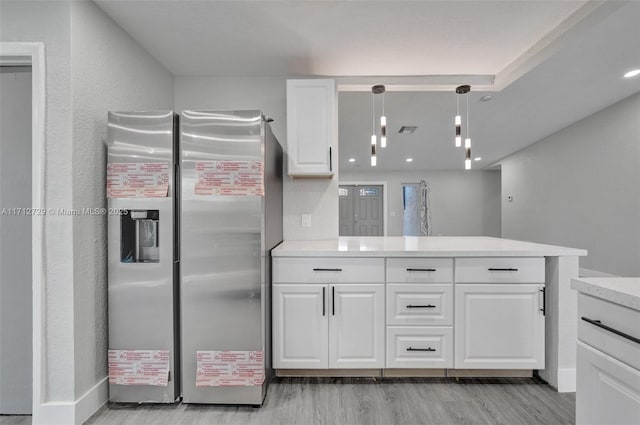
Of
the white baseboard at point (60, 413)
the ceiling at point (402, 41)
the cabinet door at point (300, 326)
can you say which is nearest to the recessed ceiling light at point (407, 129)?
the ceiling at point (402, 41)

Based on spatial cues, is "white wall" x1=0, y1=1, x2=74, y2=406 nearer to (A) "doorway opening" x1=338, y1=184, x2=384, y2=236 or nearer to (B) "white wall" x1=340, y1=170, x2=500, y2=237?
(A) "doorway opening" x1=338, y1=184, x2=384, y2=236

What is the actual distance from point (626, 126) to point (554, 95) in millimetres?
1375

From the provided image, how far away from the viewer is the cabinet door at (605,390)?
86 cm

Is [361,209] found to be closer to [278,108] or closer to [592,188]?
[592,188]

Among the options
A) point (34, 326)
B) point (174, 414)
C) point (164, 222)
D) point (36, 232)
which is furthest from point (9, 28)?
point (174, 414)

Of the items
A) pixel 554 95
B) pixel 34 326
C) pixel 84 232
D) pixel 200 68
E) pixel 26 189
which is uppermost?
pixel 554 95

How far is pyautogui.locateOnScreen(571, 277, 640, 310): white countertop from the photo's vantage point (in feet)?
2.81

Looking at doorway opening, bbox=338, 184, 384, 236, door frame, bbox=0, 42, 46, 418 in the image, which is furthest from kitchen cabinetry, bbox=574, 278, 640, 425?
doorway opening, bbox=338, 184, 384, 236

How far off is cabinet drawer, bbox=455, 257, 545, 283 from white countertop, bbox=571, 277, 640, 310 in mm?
974

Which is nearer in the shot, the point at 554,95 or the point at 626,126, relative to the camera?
the point at 554,95

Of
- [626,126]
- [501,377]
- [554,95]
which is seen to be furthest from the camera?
[626,126]

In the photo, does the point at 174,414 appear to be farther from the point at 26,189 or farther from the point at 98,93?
the point at 98,93

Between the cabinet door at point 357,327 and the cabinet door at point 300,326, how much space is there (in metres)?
0.07

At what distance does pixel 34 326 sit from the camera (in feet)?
5.44
